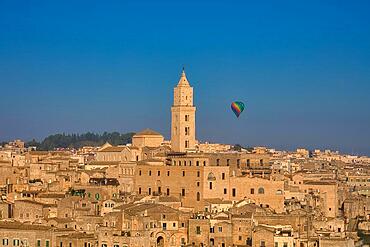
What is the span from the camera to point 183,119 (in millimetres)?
53406

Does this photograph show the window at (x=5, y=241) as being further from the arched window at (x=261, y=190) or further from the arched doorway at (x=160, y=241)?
the arched window at (x=261, y=190)

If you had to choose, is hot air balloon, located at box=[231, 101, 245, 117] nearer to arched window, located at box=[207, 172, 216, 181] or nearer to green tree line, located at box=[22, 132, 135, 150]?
arched window, located at box=[207, 172, 216, 181]

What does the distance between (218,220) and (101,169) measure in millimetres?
16083

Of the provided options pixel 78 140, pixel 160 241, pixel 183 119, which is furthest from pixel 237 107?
pixel 78 140

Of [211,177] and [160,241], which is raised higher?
[211,177]

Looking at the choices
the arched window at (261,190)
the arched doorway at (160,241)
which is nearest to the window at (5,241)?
the arched doorway at (160,241)

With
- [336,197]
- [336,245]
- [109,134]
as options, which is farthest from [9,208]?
[109,134]

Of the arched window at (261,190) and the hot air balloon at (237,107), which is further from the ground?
the hot air balloon at (237,107)

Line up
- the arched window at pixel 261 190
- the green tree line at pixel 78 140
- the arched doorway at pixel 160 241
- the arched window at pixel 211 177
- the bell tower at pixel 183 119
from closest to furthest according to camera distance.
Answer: the arched doorway at pixel 160 241 → the arched window at pixel 211 177 → the arched window at pixel 261 190 → the bell tower at pixel 183 119 → the green tree line at pixel 78 140

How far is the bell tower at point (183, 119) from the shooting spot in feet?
175

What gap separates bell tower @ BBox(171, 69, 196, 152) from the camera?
2099 inches

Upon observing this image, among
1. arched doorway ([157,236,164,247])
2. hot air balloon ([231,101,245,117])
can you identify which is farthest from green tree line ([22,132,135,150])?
arched doorway ([157,236,164,247])

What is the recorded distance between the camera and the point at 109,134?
123 m

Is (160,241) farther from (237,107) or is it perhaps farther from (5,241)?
(237,107)
